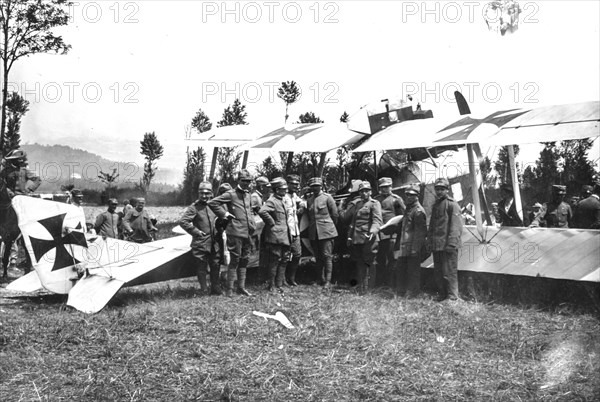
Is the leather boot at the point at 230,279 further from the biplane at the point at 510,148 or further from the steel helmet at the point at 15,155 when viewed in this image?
the steel helmet at the point at 15,155

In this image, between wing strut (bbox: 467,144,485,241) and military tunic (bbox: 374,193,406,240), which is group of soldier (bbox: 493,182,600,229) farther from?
military tunic (bbox: 374,193,406,240)

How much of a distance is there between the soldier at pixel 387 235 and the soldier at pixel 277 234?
1.46 meters

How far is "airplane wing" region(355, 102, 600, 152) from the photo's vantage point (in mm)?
7652

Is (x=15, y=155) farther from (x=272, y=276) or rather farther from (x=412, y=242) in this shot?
(x=412, y=242)

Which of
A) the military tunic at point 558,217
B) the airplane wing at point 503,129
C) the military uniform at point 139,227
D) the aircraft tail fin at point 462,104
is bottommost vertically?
the military uniform at point 139,227

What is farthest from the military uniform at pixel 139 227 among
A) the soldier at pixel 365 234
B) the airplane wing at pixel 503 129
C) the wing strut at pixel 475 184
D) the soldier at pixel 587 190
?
the soldier at pixel 587 190

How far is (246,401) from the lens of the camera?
14.8 ft

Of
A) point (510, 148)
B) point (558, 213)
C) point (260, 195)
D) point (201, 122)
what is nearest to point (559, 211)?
point (558, 213)

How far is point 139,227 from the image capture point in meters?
12.5

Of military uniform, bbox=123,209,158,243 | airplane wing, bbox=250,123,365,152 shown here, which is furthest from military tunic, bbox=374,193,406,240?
military uniform, bbox=123,209,158,243

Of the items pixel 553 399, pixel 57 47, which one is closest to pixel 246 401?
pixel 553 399

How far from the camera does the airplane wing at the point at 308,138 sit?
11328 millimetres

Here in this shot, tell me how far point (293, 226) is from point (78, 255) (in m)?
3.29

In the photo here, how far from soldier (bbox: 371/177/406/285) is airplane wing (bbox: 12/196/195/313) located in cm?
314
